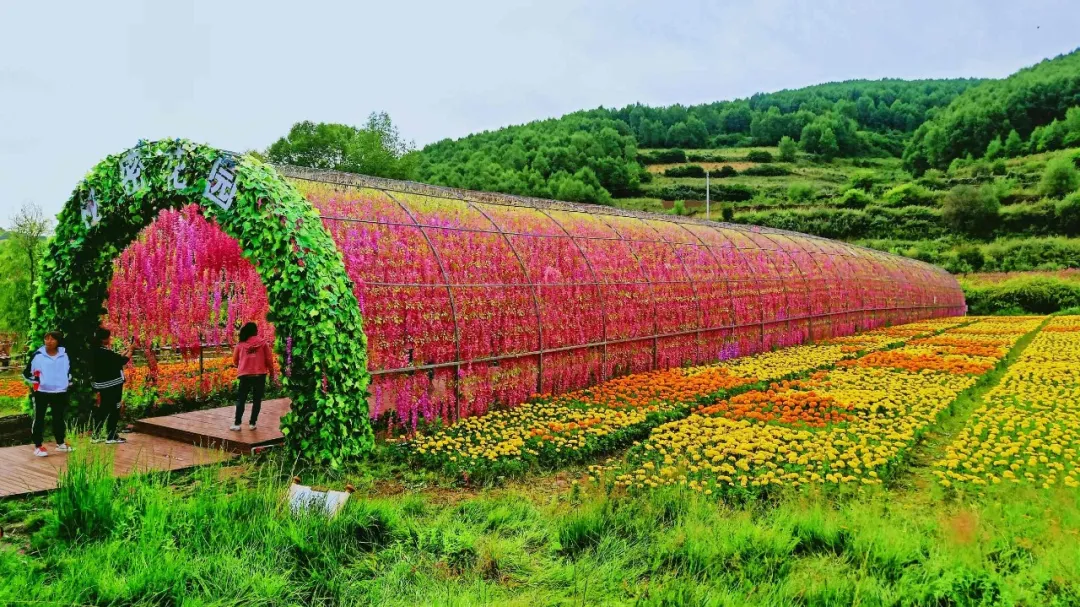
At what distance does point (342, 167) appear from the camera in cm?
6075

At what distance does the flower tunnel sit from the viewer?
7316 mm

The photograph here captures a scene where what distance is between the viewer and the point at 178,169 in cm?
808

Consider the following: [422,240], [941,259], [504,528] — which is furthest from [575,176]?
[504,528]

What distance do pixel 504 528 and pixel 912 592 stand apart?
2.88 meters

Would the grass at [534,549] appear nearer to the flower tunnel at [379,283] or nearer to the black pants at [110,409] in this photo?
the flower tunnel at [379,283]

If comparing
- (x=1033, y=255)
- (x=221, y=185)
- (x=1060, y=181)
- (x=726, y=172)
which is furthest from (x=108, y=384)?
(x=726, y=172)

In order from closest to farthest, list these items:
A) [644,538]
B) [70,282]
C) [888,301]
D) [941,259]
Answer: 1. [644,538]
2. [70,282]
3. [888,301]
4. [941,259]

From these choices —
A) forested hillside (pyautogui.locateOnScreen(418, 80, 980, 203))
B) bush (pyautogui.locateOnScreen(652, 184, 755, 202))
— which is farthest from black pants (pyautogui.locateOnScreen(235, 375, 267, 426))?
bush (pyautogui.locateOnScreen(652, 184, 755, 202))

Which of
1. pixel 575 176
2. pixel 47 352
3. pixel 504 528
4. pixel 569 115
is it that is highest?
pixel 569 115

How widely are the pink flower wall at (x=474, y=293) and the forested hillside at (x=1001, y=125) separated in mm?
76469

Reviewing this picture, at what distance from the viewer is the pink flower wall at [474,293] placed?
904cm

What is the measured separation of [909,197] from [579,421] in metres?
63.2

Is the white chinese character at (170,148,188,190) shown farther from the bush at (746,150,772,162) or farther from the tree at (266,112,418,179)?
the bush at (746,150,772,162)

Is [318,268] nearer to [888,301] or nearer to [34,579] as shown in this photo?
[34,579]
